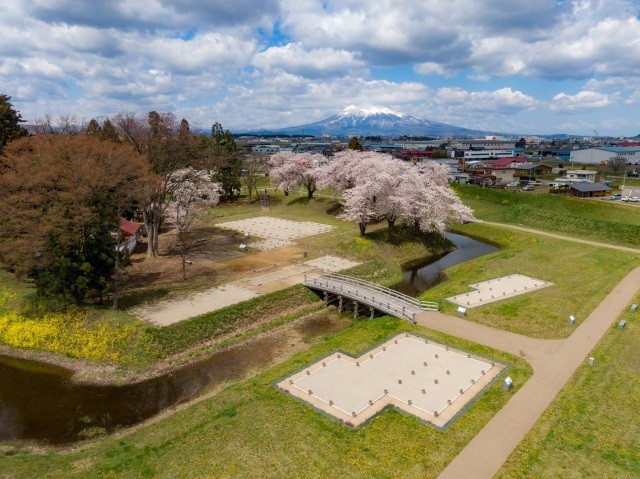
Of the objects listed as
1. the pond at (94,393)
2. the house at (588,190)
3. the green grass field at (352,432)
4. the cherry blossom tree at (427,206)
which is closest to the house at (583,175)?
the house at (588,190)

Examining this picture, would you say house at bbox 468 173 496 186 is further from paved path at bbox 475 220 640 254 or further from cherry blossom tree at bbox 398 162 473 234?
cherry blossom tree at bbox 398 162 473 234

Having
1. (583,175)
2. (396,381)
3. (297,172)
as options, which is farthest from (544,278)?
(583,175)

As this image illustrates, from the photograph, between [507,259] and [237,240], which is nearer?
[507,259]

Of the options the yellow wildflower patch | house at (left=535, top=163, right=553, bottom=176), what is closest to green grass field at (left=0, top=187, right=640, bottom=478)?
the yellow wildflower patch

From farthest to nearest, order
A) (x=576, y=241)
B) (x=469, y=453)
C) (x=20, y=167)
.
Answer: (x=576, y=241) → (x=20, y=167) → (x=469, y=453)

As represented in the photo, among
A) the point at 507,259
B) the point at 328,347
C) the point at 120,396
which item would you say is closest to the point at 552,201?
the point at 507,259

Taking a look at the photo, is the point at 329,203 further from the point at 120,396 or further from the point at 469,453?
the point at 469,453

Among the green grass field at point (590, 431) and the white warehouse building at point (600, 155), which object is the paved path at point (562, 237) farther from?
the white warehouse building at point (600, 155)
